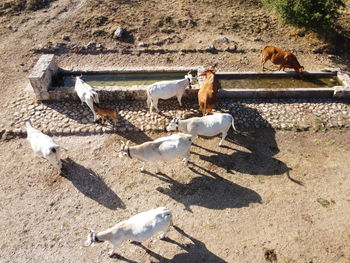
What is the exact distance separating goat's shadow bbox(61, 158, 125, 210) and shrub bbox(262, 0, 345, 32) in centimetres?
1202

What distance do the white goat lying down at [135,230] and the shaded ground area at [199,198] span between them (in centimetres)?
76

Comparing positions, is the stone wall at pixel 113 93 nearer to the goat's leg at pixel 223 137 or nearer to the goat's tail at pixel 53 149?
the goat's leg at pixel 223 137

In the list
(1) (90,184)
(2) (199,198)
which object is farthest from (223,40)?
(1) (90,184)

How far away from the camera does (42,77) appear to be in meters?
11.7

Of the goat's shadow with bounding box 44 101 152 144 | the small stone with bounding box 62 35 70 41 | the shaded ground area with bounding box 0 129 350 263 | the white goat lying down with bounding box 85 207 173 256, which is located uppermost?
the small stone with bounding box 62 35 70 41

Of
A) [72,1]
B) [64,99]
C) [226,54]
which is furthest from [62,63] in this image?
[226,54]

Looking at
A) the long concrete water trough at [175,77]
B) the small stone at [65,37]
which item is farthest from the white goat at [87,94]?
the small stone at [65,37]

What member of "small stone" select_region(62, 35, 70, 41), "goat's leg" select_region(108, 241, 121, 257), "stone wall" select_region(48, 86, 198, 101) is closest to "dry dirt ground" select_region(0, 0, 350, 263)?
"goat's leg" select_region(108, 241, 121, 257)

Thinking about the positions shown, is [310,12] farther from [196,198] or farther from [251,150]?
[196,198]

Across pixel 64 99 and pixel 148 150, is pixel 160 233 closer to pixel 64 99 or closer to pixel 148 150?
pixel 148 150

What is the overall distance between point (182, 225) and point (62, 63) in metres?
10.5

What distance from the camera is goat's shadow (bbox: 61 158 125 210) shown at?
9344 millimetres

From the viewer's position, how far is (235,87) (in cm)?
1304

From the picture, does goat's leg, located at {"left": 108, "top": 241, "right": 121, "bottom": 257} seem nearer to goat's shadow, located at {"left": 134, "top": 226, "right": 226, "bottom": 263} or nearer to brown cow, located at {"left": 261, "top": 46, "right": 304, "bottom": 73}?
goat's shadow, located at {"left": 134, "top": 226, "right": 226, "bottom": 263}
